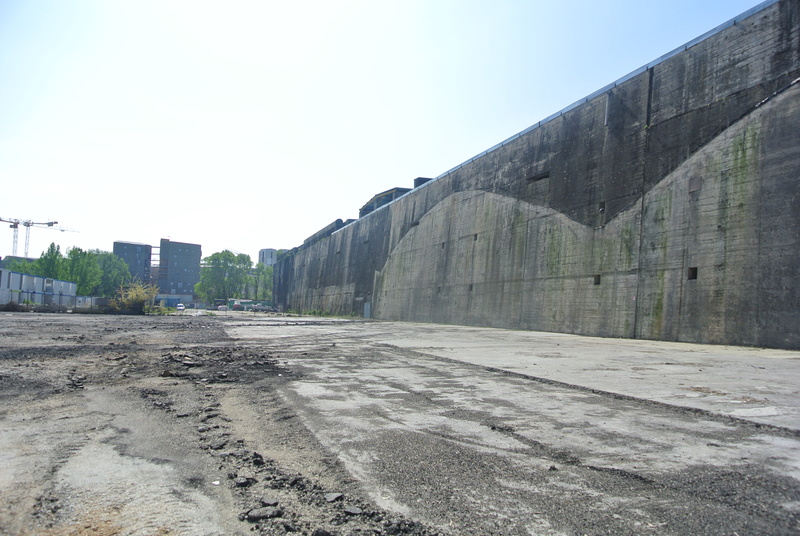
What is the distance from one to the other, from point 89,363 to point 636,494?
29.8 ft

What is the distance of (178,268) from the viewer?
141250 mm

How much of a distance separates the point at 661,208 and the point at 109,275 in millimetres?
102440

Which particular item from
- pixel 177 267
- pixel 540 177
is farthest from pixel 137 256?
pixel 540 177

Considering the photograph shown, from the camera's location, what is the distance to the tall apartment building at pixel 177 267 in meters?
138

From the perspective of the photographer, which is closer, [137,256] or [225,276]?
[225,276]

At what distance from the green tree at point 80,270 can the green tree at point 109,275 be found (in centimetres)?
1040

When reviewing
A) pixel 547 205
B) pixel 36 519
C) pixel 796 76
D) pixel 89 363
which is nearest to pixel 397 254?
pixel 547 205

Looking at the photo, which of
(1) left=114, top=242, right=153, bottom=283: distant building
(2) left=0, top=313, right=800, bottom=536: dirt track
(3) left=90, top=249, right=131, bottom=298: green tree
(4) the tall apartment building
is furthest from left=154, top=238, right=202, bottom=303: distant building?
(2) left=0, top=313, right=800, bottom=536: dirt track

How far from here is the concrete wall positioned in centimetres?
1441

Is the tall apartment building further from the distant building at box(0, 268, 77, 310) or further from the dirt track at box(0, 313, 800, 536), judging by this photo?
the dirt track at box(0, 313, 800, 536)

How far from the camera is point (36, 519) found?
2461 mm

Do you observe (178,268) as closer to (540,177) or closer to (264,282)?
(264,282)

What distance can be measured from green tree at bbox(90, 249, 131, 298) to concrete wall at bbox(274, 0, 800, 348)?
82.7 metres

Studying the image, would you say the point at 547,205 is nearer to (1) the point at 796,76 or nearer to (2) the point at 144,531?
(1) the point at 796,76
